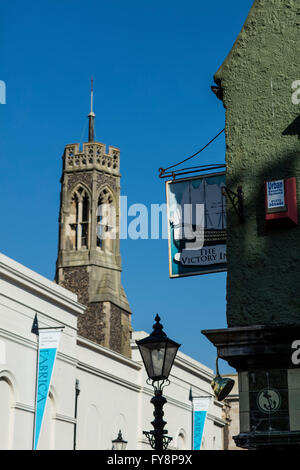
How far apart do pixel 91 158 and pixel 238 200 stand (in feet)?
150

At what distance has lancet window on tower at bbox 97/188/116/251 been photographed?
5562 cm

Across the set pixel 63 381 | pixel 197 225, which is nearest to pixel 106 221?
pixel 63 381

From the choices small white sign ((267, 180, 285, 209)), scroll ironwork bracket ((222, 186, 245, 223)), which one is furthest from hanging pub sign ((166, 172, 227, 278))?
small white sign ((267, 180, 285, 209))

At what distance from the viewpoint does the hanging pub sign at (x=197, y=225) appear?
12.1 m

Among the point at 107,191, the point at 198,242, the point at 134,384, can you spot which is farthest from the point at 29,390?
the point at 107,191

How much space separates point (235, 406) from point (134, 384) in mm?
23725

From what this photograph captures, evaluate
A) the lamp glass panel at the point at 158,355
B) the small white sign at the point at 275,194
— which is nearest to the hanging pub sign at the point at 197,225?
the small white sign at the point at 275,194

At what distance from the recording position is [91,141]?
5788 cm

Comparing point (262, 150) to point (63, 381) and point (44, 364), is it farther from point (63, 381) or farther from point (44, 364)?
point (63, 381)

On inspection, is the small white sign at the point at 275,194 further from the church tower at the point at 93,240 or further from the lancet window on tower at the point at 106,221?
the lancet window on tower at the point at 106,221

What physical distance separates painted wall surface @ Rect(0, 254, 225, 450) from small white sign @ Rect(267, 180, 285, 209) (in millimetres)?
16990

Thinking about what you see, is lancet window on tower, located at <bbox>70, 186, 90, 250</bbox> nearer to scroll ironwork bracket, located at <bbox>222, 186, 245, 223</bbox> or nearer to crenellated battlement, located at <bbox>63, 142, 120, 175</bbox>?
crenellated battlement, located at <bbox>63, 142, 120, 175</bbox>

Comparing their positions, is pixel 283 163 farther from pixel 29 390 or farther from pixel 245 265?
pixel 29 390

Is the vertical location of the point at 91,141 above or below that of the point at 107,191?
above
